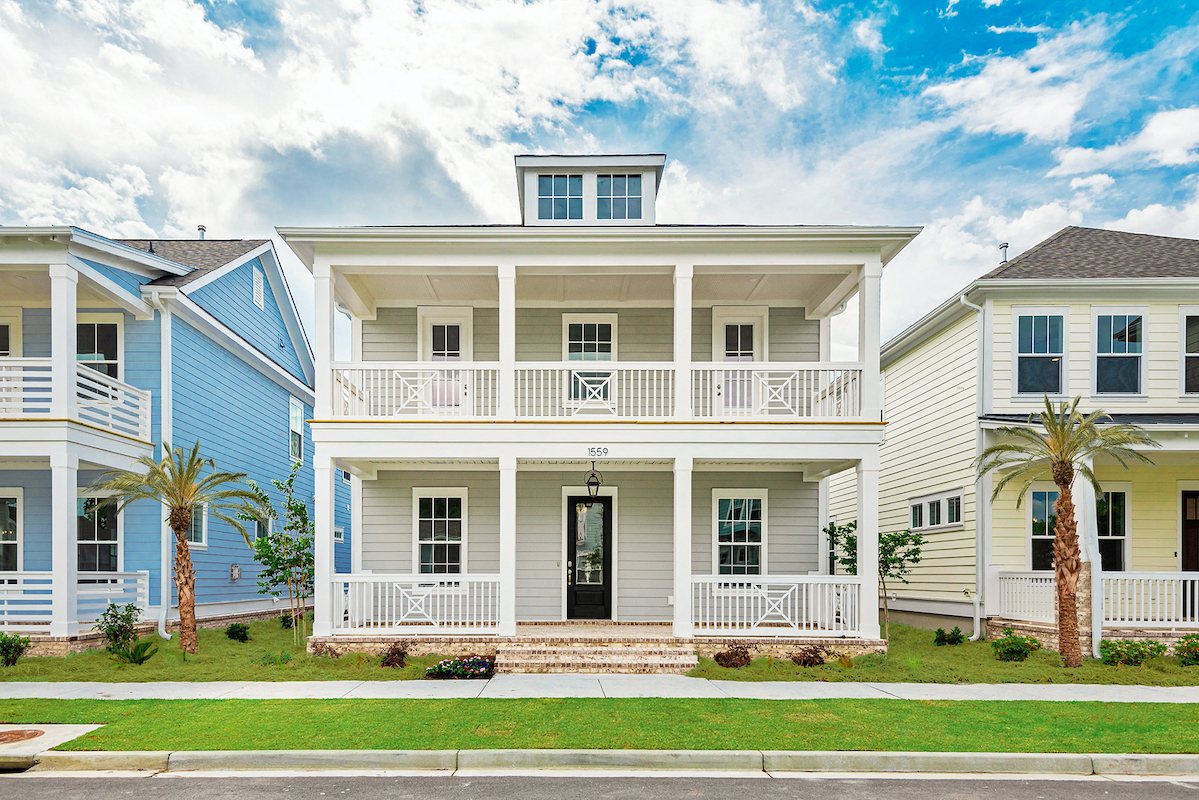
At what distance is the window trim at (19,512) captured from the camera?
534 inches

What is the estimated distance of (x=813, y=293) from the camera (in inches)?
546

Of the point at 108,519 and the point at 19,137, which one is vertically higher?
the point at 19,137

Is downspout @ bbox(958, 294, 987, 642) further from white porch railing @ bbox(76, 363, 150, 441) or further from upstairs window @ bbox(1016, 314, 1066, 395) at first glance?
white porch railing @ bbox(76, 363, 150, 441)

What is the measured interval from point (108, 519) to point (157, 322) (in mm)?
3703

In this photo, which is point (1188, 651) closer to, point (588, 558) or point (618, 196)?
point (588, 558)

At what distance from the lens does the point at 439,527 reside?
1402 cm

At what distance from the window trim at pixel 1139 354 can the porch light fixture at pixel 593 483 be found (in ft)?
29.9

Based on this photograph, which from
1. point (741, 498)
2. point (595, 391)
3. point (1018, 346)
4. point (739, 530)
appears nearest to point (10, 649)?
point (595, 391)

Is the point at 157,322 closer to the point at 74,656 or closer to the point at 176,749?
the point at 74,656

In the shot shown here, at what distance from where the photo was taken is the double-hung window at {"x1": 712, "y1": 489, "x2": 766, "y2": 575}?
1404 centimetres

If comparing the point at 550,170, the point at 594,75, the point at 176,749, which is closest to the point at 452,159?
the point at 594,75

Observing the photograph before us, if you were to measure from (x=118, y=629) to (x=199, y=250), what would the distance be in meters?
9.82

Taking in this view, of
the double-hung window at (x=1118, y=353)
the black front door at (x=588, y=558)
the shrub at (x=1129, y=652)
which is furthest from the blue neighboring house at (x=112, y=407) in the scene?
the double-hung window at (x=1118, y=353)

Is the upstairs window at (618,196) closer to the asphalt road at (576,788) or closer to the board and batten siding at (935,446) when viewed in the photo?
the board and batten siding at (935,446)
